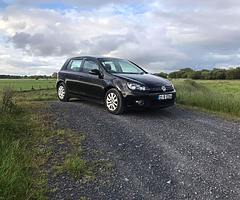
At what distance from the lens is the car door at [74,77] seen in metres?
10.9

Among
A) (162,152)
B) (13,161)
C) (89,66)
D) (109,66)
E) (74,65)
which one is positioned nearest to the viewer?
(13,161)

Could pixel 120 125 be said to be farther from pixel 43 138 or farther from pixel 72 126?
pixel 43 138

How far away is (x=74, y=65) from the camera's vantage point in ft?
37.3

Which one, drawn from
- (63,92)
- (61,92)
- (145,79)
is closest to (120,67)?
(145,79)

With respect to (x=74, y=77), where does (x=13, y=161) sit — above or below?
below

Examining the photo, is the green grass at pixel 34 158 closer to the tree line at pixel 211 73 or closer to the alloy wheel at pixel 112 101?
the alloy wheel at pixel 112 101

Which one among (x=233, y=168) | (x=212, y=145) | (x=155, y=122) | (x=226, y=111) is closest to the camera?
(x=233, y=168)

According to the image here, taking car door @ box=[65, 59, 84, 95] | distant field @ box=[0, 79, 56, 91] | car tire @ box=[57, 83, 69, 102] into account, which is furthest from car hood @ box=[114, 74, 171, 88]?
distant field @ box=[0, 79, 56, 91]

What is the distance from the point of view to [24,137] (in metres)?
7.08

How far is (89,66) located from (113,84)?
146 cm

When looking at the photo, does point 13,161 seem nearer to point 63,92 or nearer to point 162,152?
point 162,152

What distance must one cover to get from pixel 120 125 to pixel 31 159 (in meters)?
2.78

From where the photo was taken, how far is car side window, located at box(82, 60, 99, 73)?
34.3ft

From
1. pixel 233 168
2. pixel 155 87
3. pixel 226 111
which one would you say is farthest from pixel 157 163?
pixel 226 111
